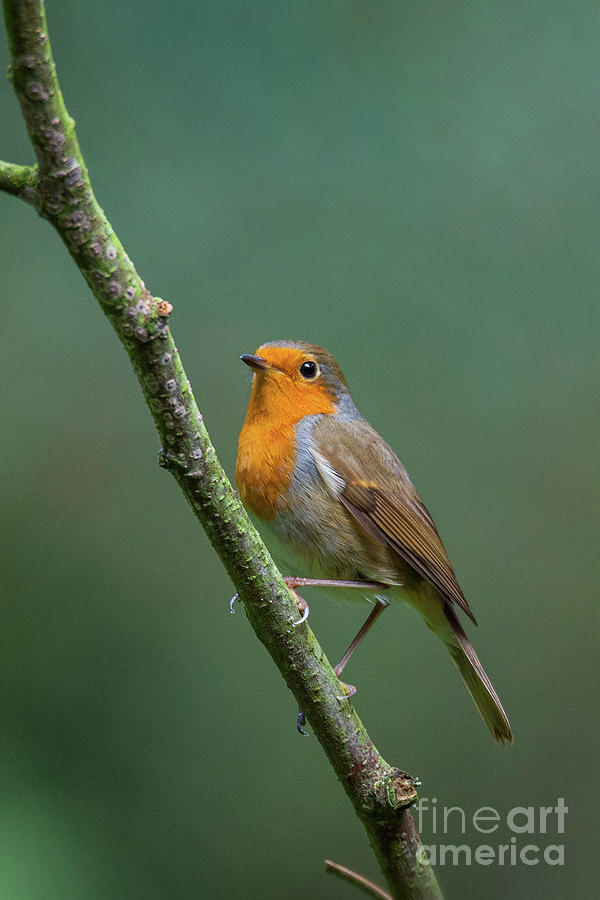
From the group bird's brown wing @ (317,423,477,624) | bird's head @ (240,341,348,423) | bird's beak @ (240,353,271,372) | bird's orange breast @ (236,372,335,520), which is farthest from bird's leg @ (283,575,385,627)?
bird's beak @ (240,353,271,372)

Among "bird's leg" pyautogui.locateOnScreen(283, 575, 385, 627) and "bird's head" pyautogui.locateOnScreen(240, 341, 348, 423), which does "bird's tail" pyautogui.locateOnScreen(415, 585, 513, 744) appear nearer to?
"bird's leg" pyautogui.locateOnScreen(283, 575, 385, 627)

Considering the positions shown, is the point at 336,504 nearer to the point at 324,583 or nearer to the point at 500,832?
the point at 324,583

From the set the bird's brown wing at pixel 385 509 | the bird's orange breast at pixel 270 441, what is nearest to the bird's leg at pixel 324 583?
the bird's brown wing at pixel 385 509

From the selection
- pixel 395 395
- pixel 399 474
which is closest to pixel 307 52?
pixel 395 395

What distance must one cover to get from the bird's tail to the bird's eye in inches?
34.1

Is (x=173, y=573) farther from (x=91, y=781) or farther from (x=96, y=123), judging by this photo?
(x=96, y=123)

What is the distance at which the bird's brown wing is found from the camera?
291 cm

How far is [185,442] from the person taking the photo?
166 centimetres

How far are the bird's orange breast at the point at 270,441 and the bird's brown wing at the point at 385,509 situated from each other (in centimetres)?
14

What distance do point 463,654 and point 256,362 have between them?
1312 mm

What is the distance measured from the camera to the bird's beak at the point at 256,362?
287 centimetres

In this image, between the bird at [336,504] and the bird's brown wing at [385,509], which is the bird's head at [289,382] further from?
the bird's brown wing at [385,509]

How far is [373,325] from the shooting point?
15.0ft

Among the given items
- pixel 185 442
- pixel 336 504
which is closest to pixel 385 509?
pixel 336 504
